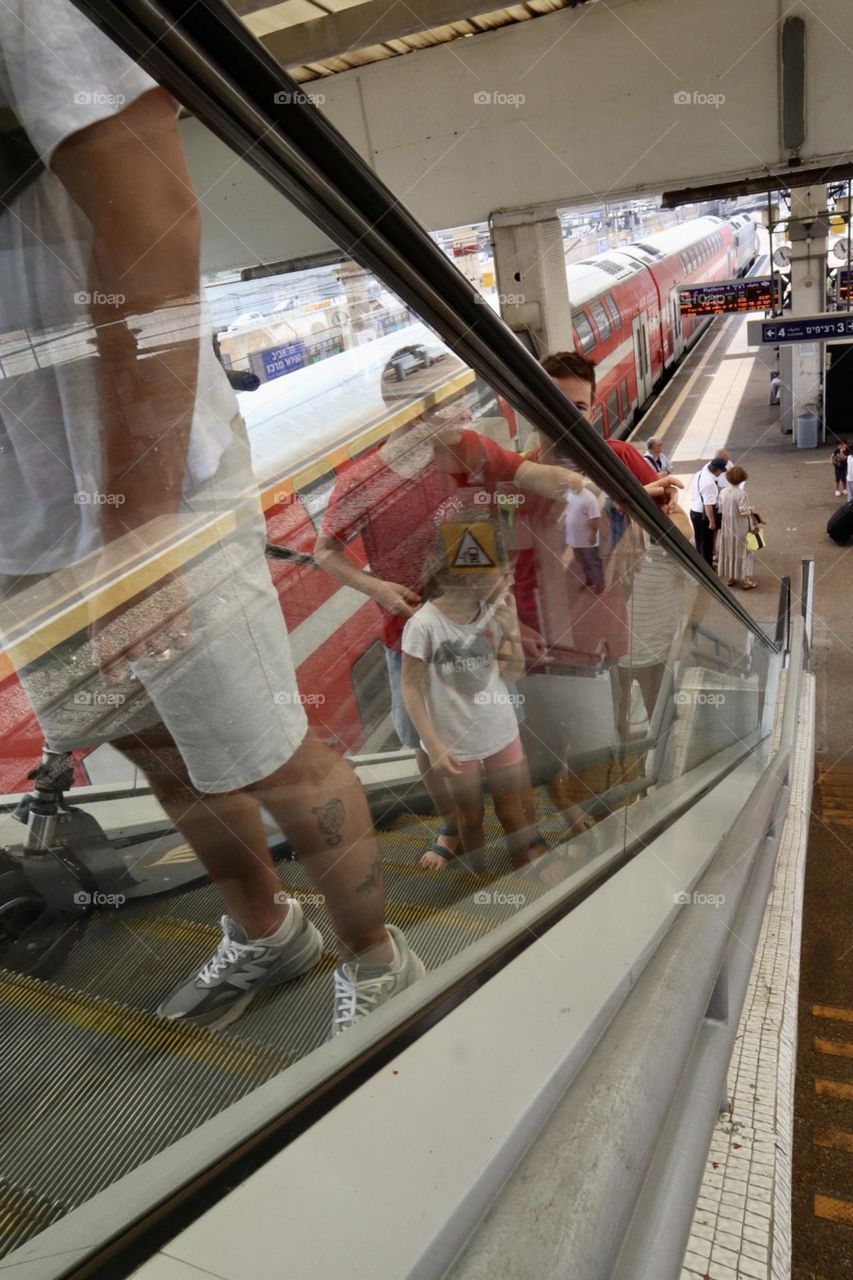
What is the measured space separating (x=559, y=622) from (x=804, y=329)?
7976 millimetres

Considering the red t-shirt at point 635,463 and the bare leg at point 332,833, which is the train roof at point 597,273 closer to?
the red t-shirt at point 635,463

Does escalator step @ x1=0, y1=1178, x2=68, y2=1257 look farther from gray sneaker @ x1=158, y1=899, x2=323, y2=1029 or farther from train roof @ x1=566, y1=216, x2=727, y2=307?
train roof @ x1=566, y1=216, x2=727, y2=307

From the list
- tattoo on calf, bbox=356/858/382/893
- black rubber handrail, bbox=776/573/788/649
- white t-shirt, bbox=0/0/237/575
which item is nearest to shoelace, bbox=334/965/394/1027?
tattoo on calf, bbox=356/858/382/893

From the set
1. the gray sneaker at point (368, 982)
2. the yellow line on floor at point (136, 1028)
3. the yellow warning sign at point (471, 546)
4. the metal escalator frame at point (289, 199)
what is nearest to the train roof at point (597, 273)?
the yellow warning sign at point (471, 546)

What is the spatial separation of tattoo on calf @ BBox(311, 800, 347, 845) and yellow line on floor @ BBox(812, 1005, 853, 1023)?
231cm

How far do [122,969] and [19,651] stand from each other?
0.41 m

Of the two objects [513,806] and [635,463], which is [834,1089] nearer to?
[513,806]

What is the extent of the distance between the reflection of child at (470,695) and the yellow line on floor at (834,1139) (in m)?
1.14

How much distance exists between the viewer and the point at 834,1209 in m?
1.83

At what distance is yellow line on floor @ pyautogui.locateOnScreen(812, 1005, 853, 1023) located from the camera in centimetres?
274

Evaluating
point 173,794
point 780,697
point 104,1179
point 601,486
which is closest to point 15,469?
point 173,794

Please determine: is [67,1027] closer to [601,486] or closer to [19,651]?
[19,651]

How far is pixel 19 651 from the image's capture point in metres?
1.06

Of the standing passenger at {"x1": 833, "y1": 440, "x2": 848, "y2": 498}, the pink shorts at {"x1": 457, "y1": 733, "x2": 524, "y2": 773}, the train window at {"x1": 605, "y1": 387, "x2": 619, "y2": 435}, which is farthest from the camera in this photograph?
the train window at {"x1": 605, "y1": 387, "x2": 619, "y2": 435}
